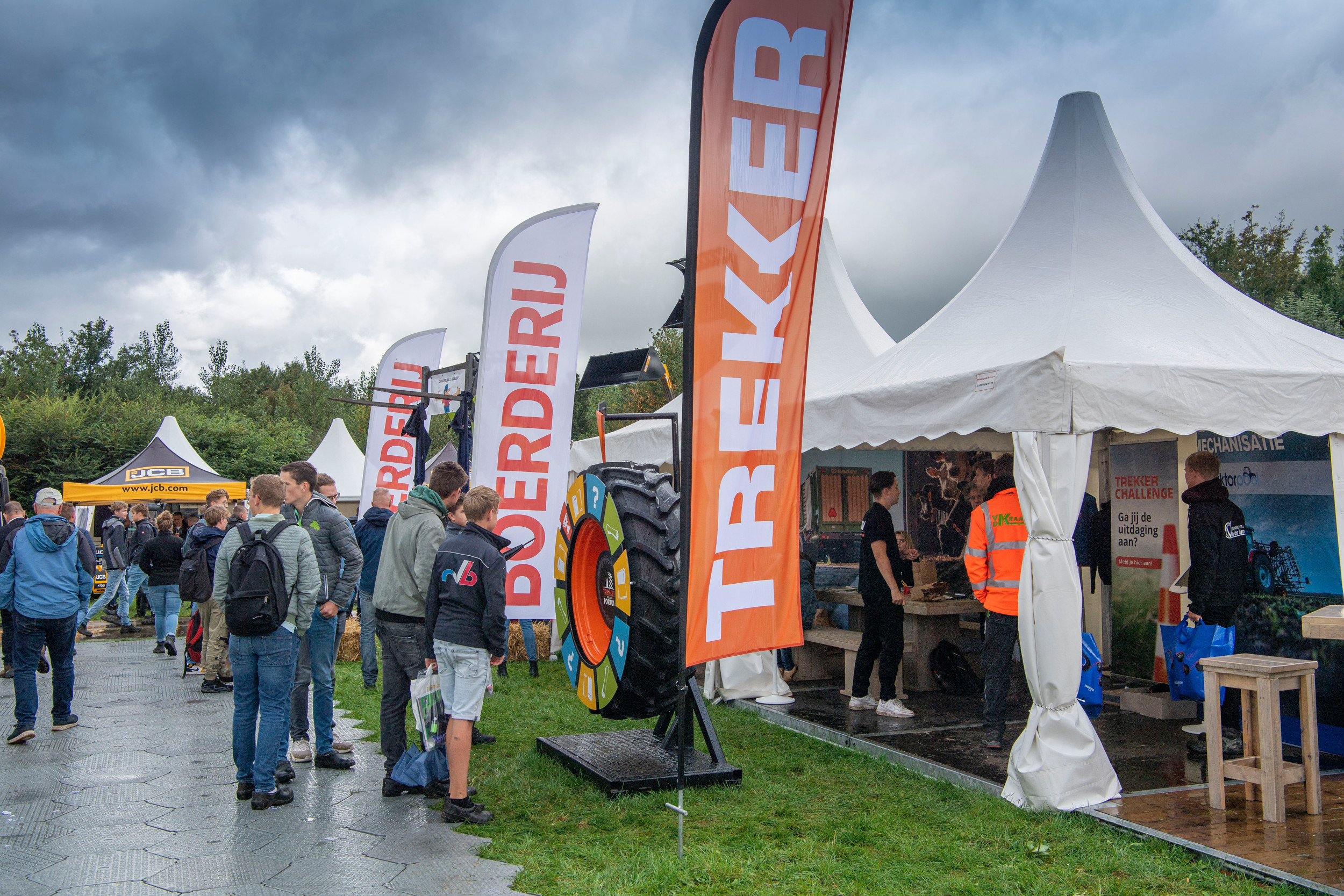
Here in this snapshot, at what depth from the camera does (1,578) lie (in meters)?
6.41

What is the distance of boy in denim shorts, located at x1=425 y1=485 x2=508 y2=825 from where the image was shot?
14.9ft

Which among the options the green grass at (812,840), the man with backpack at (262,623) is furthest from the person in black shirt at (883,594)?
the man with backpack at (262,623)

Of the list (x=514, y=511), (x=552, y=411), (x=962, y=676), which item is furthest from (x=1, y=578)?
(x=962, y=676)

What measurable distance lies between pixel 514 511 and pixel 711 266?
3.94 meters

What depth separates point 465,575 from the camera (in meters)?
4.54

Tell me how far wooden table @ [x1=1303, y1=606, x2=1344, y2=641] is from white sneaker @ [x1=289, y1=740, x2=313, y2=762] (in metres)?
5.48

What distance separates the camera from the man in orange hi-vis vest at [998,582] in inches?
217

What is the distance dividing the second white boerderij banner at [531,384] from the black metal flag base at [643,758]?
1364mm

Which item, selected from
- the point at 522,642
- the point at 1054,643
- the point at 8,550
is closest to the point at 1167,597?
the point at 1054,643

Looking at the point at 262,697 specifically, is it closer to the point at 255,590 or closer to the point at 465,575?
the point at 255,590

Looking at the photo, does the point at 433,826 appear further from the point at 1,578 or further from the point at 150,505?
the point at 150,505

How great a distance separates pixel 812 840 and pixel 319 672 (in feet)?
10.5

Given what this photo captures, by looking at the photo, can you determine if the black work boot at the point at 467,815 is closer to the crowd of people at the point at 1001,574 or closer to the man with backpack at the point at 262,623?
the man with backpack at the point at 262,623

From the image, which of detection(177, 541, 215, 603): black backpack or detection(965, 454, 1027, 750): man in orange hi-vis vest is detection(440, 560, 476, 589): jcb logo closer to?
detection(965, 454, 1027, 750): man in orange hi-vis vest
